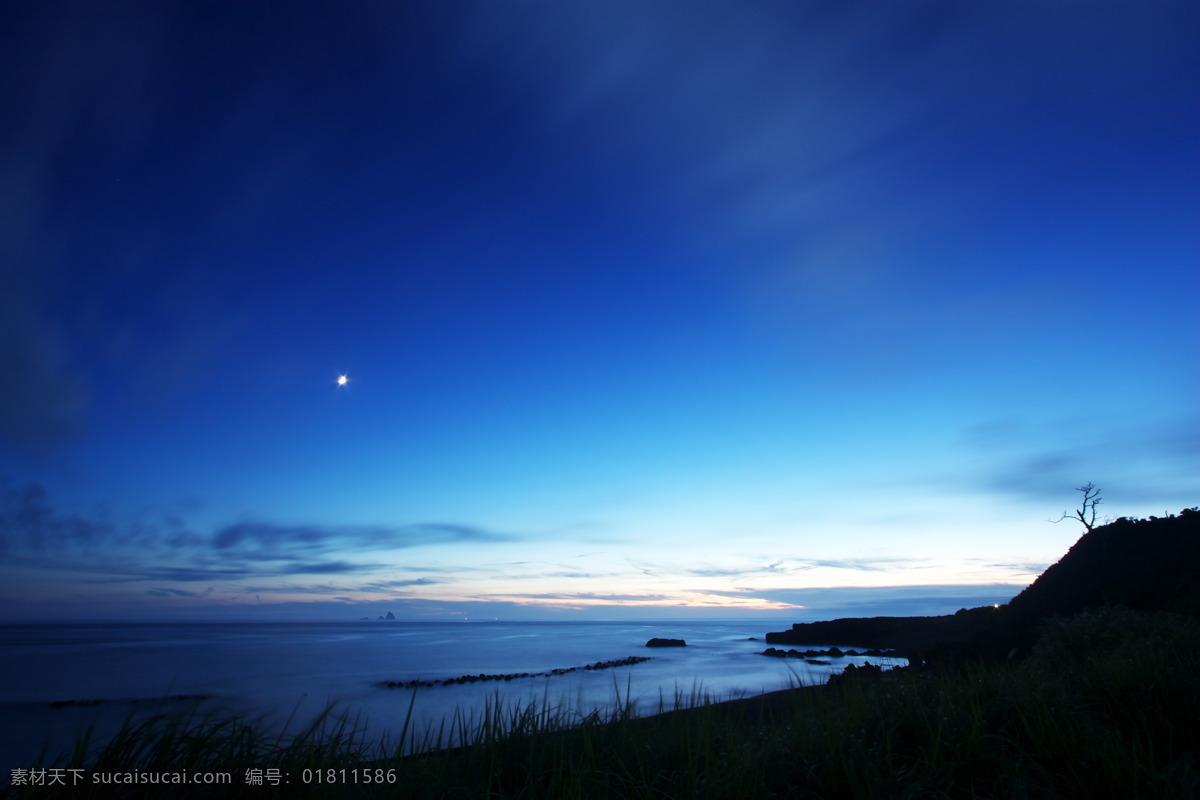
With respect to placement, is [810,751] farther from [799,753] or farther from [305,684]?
[305,684]

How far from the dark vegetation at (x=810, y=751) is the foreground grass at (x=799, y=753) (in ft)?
0.06

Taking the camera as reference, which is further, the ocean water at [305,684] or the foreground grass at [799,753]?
the ocean water at [305,684]

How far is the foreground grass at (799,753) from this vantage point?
14.4 ft

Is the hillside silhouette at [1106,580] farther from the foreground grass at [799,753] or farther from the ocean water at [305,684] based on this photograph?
the foreground grass at [799,753]

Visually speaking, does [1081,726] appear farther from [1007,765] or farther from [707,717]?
[707,717]

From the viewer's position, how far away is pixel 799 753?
509cm

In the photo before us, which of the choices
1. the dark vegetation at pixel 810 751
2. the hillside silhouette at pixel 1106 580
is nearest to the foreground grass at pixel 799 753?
the dark vegetation at pixel 810 751

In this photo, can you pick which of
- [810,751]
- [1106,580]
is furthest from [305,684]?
[1106,580]

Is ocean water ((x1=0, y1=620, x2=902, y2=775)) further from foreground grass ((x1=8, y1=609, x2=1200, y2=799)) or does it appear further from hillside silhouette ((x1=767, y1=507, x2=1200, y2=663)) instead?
hillside silhouette ((x1=767, y1=507, x2=1200, y2=663))

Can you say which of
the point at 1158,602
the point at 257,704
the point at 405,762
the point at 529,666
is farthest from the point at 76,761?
the point at 529,666

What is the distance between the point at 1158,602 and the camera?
57.9ft

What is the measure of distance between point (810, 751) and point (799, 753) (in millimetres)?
152

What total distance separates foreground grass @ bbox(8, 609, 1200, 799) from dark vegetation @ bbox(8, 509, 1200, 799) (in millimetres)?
18

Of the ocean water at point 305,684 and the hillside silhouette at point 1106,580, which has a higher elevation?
the hillside silhouette at point 1106,580
